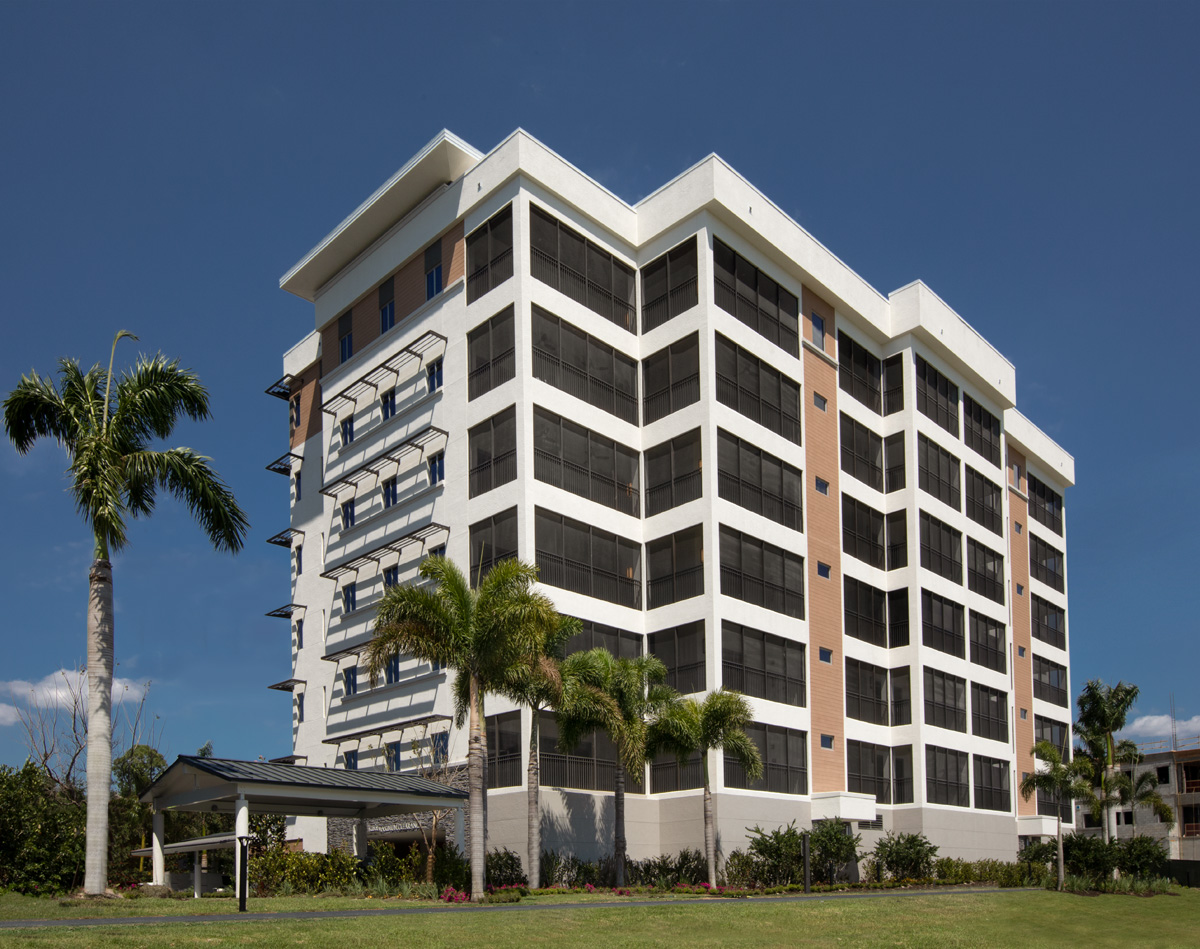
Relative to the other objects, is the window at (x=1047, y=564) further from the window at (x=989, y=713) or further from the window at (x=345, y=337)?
the window at (x=345, y=337)

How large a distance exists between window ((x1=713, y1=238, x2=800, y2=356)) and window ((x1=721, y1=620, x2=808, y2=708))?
12328 millimetres

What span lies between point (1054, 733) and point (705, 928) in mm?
52295

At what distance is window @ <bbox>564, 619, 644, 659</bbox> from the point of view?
41206mm

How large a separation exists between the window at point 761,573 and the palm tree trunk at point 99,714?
70.8 ft

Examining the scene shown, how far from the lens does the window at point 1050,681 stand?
7006 centimetres

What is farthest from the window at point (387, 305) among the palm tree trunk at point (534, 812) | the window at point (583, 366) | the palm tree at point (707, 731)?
the palm tree at point (707, 731)

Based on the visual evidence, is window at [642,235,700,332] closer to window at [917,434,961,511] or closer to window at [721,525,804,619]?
window at [721,525,804,619]

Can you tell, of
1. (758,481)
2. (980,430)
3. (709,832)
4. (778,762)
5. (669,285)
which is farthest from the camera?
(980,430)

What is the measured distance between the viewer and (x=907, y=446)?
55.6 m

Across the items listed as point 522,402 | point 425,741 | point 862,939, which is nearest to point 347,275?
point 522,402

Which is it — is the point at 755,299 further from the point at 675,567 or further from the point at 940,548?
the point at 940,548

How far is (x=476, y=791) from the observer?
30906 mm

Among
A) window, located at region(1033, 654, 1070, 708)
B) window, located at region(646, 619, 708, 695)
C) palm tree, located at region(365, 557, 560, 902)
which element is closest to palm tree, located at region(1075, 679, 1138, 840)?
window, located at region(1033, 654, 1070, 708)

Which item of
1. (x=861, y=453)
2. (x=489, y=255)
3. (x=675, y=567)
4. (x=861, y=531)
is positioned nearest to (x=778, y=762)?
(x=675, y=567)
